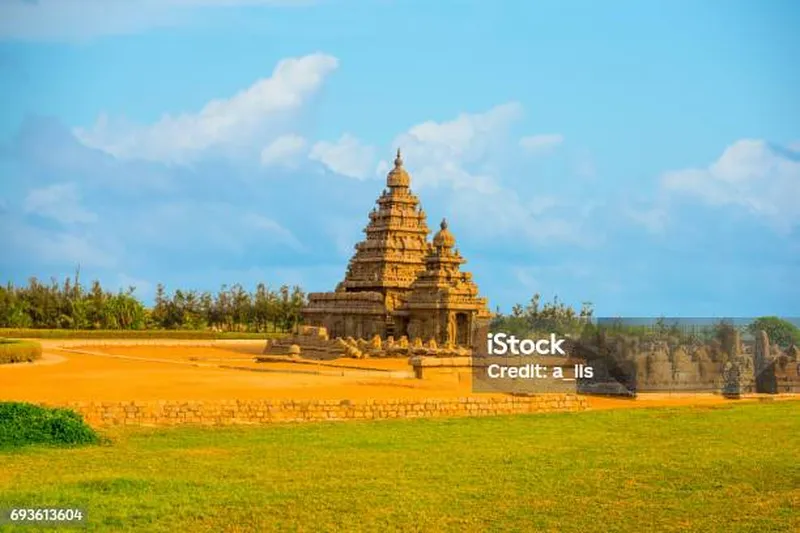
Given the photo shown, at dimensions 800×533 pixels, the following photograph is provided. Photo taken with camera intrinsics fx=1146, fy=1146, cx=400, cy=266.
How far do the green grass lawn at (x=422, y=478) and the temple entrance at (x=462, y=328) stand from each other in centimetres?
3453

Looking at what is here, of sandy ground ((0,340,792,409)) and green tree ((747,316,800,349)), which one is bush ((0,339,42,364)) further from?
green tree ((747,316,800,349))

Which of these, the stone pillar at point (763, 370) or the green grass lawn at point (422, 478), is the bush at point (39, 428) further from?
the stone pillar at point (763, 370)

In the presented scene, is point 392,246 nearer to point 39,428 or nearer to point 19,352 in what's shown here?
point 19,352

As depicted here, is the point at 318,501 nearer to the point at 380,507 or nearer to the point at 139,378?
the point at 380,507

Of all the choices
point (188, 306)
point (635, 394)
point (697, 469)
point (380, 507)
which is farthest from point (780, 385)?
point (188, 306)

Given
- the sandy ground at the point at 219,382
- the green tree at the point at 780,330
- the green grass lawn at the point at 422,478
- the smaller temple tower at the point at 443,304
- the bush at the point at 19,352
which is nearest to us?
the green grass lawn at the point at 422,478

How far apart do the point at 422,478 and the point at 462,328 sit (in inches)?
1668

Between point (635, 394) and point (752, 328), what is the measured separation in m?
12.1

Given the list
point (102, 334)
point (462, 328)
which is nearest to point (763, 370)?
point (462, 328)

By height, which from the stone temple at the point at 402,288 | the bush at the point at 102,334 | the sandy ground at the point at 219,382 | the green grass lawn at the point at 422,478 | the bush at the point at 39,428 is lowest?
the green grass lawn at the point at 422,478

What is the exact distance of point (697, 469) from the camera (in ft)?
62.3

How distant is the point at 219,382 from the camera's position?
3316 centimetres

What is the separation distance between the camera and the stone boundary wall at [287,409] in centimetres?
2370

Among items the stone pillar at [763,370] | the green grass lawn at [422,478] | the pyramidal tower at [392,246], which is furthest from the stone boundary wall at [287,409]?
the pyramidal tower at [392,246]
